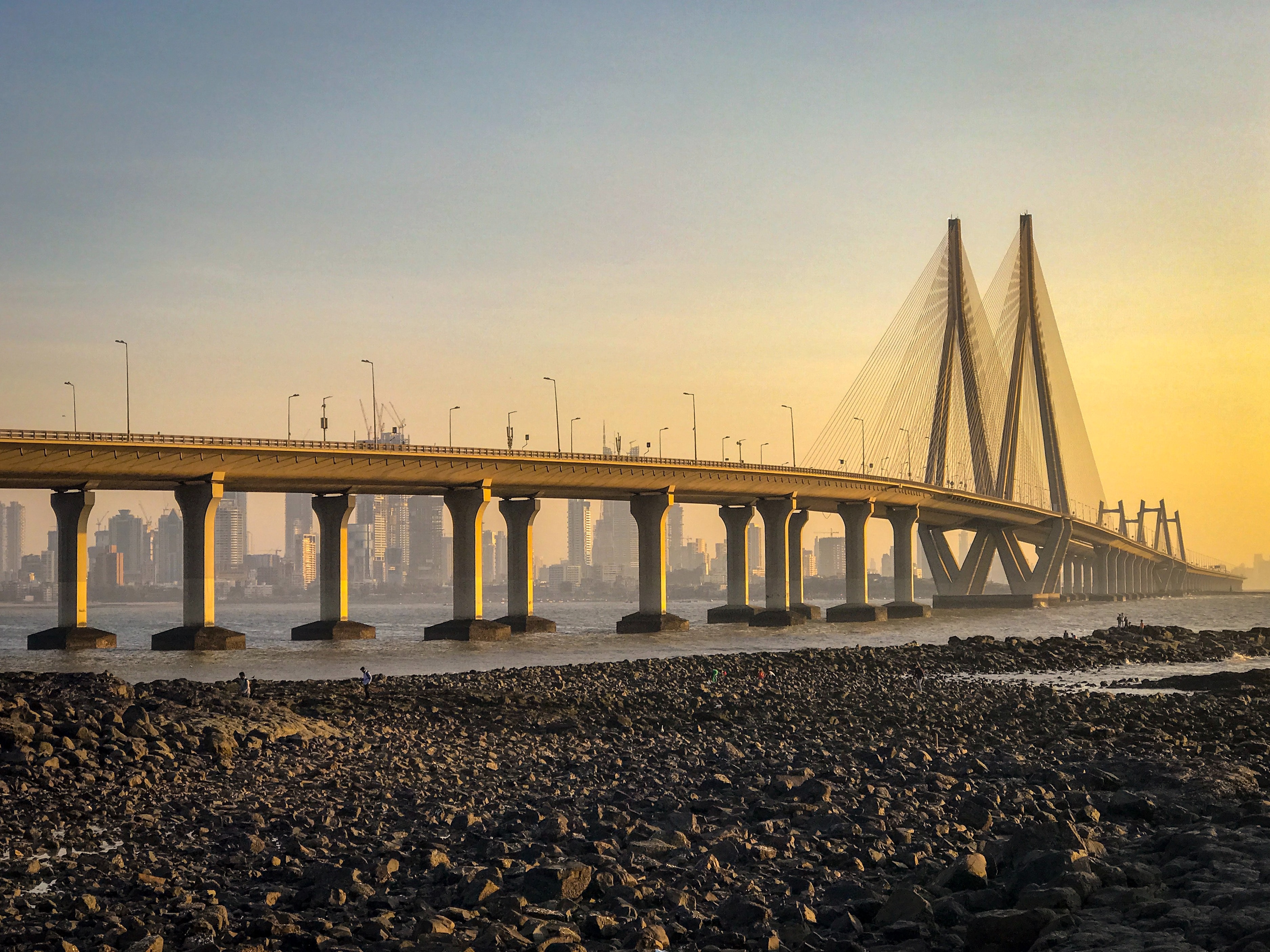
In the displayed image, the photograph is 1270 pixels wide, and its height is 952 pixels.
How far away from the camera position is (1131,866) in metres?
14.5

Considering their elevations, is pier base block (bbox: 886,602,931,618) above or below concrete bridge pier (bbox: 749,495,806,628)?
below

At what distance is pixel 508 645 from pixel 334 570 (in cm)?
1898

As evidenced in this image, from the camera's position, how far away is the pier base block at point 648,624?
95.2 meters

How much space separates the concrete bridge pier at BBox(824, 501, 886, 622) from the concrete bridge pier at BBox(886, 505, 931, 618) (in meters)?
3.87

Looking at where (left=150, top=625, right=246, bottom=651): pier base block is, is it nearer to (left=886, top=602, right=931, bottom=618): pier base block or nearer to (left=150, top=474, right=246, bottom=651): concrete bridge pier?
(left=150, top=474, right=246, bottom=651): concrete bridge pier

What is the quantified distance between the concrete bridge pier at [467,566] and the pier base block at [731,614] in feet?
85.5

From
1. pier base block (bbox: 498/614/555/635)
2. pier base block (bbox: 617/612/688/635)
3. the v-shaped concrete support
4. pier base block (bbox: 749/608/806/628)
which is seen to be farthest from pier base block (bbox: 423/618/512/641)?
the v-shaped concrete support

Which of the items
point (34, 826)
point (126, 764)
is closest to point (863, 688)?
point (126, 764)

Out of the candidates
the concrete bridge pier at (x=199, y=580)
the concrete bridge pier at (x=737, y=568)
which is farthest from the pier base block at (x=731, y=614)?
the concrete bridge pier at (x=199, y=580)

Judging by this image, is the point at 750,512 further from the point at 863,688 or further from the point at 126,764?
the point at 126,764

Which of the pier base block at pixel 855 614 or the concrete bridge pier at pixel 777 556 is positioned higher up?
the concrete bridge pier at pixel 777 556

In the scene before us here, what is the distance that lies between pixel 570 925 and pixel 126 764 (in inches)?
529

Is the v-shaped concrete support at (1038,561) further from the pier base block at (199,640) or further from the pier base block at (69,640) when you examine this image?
the pier base block at (69,640)

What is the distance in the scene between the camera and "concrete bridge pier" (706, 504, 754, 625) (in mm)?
111438
